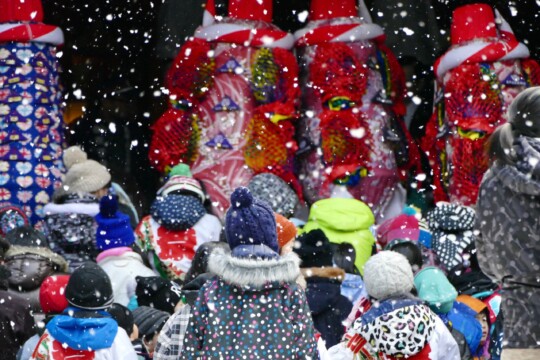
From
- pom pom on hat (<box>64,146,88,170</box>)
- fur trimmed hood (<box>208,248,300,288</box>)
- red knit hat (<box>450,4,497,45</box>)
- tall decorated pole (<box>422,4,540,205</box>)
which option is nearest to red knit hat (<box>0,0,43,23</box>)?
pom pom on hat (<box>64,146,88,170</box>)

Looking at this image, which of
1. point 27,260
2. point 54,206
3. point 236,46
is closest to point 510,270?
point 27,260

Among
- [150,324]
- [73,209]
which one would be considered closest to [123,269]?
[73,209]

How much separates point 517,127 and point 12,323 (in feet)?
10.7

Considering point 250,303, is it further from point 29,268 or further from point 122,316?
point 29,268

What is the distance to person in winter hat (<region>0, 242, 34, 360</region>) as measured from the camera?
714 cm

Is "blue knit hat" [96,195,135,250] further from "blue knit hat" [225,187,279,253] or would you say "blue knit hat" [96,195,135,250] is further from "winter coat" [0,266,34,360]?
"blue knit hat" [225,187,279,253]

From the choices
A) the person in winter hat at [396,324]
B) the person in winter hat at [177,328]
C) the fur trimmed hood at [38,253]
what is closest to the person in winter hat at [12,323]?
the fur trimmed hood at [38,253]

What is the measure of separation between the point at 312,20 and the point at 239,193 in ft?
17.9

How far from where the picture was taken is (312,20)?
1056 cm

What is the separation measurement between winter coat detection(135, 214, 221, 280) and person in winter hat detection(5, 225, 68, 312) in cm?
112

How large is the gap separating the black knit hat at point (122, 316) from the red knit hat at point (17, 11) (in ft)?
15.3

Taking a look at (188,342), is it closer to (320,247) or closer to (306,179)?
(320,247)

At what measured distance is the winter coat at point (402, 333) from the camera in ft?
19.0

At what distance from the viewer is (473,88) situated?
9.82 meters
